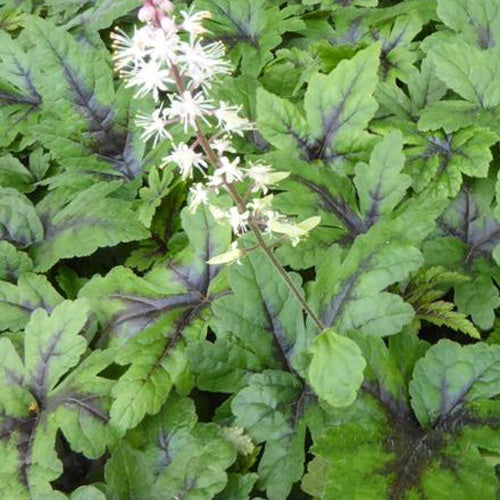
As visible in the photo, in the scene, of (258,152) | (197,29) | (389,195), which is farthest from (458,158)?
(197,29)

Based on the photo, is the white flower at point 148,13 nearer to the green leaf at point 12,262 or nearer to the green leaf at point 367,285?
the green leaf at point 367,285

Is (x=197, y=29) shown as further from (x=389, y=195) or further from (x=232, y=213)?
(x=389, y=195)

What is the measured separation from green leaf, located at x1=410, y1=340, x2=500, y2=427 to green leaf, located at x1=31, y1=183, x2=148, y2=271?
3.19 feet

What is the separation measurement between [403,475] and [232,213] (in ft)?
2.44

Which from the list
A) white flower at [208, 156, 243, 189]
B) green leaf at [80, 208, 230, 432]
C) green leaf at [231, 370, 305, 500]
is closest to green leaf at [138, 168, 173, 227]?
green leaf at [80, 208, 230, 432]

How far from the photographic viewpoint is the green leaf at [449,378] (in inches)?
66.5

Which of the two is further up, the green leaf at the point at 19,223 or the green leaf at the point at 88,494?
the green leaf at the point at 19,223

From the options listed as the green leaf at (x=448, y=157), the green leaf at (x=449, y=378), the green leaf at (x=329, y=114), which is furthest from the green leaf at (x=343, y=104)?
the green leaf at (x=449, y=378)

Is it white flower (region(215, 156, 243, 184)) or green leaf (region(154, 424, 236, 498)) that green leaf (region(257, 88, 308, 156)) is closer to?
white flower (region(215, 156, 243, 184))

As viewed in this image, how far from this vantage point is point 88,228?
2217mm

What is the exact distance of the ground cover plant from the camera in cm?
158

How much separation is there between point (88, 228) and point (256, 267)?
25.7 inches

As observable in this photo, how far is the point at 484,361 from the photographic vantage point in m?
1.69

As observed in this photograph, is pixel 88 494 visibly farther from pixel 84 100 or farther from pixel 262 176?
pixel 84 100
